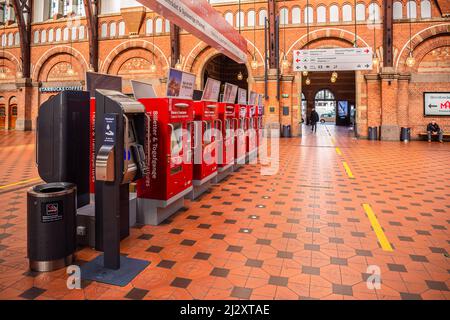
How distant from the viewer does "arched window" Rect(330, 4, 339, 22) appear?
15.4 metres

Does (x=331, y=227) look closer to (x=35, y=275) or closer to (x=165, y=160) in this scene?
(x=165, y=160)

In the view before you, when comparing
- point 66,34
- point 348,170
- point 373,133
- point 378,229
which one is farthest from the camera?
point 66,34

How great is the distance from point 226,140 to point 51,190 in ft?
14.3

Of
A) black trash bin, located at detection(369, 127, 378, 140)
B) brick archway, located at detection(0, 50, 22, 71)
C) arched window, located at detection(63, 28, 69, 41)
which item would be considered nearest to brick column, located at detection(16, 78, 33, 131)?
brick archway, located at detection(0, 50, 22, 71)

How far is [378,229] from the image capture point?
4004mm

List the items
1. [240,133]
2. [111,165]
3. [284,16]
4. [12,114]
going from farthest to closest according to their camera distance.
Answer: [12,114] → [284,16] → [240,133] → [111,165]

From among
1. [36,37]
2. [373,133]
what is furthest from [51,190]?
[36,37]

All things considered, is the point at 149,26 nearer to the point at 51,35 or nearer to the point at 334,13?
the point at 51,35

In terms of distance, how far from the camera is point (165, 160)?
13.4ft

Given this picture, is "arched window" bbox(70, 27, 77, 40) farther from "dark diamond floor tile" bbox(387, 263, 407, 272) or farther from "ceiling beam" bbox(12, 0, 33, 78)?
"dark diamond floor tile" bbox(387, 263, 407, 272)

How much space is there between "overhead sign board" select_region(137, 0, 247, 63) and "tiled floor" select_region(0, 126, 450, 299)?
308 centimetres

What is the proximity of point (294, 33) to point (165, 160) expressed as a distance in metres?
14.0

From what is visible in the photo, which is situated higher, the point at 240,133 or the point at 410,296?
the point at 240,133

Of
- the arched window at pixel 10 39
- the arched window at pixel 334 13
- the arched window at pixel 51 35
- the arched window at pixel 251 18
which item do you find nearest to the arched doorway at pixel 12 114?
the arched window at pixel 10 39
